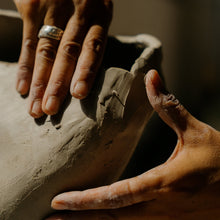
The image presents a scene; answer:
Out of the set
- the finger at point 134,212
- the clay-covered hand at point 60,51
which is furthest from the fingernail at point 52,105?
the finger at point 134,212

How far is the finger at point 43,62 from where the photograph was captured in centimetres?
72

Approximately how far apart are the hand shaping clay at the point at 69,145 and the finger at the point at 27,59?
0.11 m

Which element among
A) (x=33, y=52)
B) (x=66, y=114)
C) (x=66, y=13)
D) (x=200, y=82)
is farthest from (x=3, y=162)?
(x=200, y=82)

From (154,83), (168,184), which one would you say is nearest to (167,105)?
(154,83)

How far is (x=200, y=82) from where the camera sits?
2381 mm

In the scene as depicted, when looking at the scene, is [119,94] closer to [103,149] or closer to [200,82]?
[103,149]

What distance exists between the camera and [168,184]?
614mm

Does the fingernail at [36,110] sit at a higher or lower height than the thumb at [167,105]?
lower

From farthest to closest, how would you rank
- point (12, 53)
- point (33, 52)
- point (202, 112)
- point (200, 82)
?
1. point (200, 82)
2. point (202, 112)
3. point (12, 53)
4. point (33, 52)

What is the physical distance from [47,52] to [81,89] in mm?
186

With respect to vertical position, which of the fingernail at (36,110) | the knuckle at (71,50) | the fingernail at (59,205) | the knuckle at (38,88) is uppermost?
the knuckle at (71,50)

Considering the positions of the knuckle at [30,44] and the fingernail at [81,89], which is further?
the knuckle at [30,44]

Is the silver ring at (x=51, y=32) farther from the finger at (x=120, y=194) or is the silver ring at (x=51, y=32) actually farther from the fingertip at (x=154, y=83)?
the finger at (x=120, y=194)

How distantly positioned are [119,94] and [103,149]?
134 millimetres
